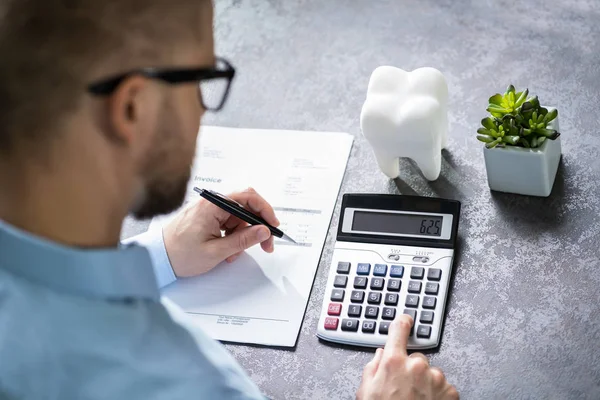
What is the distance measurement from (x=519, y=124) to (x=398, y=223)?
0.65 ft

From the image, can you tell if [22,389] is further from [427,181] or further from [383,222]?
[427,181]

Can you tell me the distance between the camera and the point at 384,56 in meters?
1.50

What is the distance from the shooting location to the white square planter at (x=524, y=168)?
116 centimetres

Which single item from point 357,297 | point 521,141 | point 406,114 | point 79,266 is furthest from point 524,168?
point 79,266

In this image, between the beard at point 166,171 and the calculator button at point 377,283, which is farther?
the calculator button at point 377,283

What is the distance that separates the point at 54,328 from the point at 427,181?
61 cm

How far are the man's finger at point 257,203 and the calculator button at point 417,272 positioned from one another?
204 mm

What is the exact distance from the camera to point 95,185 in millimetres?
853

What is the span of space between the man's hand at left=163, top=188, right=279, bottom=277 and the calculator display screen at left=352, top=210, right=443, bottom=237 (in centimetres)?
11

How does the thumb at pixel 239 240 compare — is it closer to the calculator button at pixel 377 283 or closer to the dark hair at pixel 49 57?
the calculator button at pixel 377 283

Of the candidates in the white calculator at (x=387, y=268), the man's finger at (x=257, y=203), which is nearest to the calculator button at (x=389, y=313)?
the white calculator at (x=387, y=268)

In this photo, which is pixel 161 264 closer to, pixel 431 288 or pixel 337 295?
pixel 337 295

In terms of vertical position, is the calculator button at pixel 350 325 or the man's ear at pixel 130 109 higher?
the man's ear at pixel 130 109

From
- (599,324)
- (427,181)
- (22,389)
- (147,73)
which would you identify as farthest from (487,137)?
(22,389)
